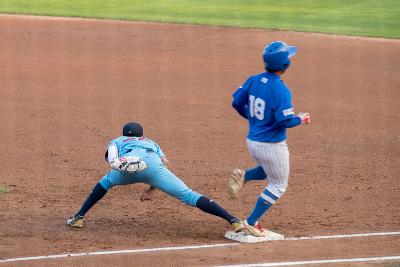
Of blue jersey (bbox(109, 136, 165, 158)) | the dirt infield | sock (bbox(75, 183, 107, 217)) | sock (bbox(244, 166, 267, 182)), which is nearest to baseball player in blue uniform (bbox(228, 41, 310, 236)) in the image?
sock (bbox(244, 166, 267, 182))

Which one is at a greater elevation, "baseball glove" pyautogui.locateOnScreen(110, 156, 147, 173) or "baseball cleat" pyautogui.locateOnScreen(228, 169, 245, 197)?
"baseball glove" pyautogui.locateOnScreen(110, 156, 147, 173)

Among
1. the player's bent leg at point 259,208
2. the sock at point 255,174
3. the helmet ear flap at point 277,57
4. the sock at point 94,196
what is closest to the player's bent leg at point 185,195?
the player's bent leg at point 259,208

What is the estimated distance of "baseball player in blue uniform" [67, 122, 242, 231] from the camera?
8.18 m

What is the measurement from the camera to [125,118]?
552 inches

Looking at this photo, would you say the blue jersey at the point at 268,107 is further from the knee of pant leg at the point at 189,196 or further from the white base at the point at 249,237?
the white base at the point at 249,237

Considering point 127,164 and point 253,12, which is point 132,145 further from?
point 253,12

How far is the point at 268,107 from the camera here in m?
7.98

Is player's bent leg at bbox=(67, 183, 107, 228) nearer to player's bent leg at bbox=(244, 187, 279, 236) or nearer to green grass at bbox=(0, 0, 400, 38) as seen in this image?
player's bent leg at bbox=(244, 187, 279, 236)

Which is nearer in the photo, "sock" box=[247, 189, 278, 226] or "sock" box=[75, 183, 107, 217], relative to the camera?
"sock" box=[247, 189, 278, 226]

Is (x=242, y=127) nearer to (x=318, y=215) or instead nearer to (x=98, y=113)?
(x=98, y=113)

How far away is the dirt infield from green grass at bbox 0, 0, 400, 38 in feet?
4.63

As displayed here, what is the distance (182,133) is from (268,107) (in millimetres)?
5305

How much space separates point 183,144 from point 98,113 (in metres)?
2.37

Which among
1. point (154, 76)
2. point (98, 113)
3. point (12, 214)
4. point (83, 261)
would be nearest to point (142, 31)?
point (154, 76)
